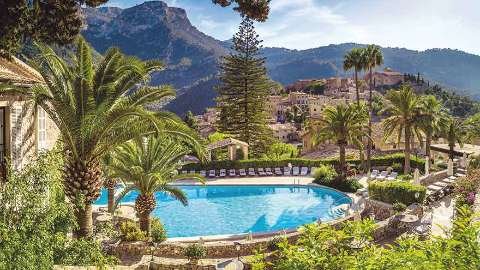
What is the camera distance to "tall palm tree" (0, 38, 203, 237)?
973cm

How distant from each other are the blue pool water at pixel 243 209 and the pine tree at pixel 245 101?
475 inches

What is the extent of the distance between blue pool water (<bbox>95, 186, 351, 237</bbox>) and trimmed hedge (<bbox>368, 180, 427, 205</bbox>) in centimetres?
226

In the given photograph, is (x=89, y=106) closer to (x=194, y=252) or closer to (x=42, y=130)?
(x=42, y=130)

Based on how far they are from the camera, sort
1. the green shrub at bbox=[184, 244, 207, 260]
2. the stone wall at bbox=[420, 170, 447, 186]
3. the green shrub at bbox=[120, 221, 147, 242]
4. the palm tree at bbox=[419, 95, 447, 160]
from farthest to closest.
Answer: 1. the palm tree at bbox=[419, 95, 447, 160]
2. the stone wall at bbox=[420, 170, 447, 186]
3. the green shrub at bbox=[120, 221, 147, 242]
4. the green shrub at bbox=[184, 244, 207, 260]

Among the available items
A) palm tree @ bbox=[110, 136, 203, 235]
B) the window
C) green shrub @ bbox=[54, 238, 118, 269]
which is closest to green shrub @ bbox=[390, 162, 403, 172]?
palm tree @ bbox=[110, 136, 203, 235]

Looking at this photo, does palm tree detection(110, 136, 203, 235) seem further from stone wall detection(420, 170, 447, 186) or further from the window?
stone wall detection(420, 170, 447, 186)

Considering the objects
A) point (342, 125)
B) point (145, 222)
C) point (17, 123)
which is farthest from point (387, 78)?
point (17, 123)

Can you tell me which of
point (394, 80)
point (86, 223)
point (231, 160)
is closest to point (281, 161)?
point (231, 160)

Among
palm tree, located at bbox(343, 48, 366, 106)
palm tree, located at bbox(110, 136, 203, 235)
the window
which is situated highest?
palm tree, located at bbox(343, 48, 366, 106)

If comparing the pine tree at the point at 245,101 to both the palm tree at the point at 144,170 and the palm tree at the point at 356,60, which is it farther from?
the palm tree at the point at 144,170

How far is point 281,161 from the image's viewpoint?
31.8 meters

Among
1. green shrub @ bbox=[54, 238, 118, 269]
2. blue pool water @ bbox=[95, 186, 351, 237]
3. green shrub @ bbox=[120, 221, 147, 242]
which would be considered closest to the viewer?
green shrub @ bbox=[54, 238, 118, 269]

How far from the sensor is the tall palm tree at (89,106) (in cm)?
973

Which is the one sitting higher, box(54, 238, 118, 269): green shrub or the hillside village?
the hillside village
